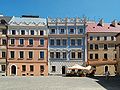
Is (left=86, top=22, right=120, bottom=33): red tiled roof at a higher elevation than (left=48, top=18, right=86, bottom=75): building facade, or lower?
higher

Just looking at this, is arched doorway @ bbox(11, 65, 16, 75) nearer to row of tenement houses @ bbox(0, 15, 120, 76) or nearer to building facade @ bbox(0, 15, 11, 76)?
row of tenement houses @ bbox(0, 15, 120, 76)

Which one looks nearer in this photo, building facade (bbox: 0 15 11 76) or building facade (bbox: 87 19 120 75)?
building facade (bbox: 0 15 11 76)

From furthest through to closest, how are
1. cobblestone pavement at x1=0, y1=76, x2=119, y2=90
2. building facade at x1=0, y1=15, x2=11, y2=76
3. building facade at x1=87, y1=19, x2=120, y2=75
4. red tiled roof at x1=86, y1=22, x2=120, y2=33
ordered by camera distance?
red tiled roof at x1=86, y1=22, x2=120, y2=33 < building facade at x1=87, y1=19, x2=120, y2=75 < building facade at x1=0, y1=15, x2=11, y2=76 < cobblestone pavement at x1=0, y1=76, x2=119, y2=90

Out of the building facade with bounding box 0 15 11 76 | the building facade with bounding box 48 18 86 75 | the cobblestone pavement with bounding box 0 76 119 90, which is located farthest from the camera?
the building facade with bounding box 48 18 86 75

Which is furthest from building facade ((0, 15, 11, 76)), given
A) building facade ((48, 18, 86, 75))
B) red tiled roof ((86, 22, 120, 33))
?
red tiled roof ((86, 22, 120, 33))

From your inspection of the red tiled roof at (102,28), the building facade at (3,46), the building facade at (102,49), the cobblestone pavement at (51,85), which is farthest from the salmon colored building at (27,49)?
the cobblestone pavement at (51,85)

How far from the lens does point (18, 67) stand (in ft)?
209

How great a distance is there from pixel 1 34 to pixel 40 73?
11.7m

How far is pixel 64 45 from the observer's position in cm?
6481

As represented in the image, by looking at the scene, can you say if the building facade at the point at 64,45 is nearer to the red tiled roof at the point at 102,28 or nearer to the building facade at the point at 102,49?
the building facade at the point at 102,49

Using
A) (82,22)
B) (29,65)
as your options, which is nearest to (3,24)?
(29,65)

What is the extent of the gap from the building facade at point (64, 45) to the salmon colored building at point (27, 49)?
4.52 ft

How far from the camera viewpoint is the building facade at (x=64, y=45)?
6431 cm

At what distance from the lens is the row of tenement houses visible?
2506 inches
